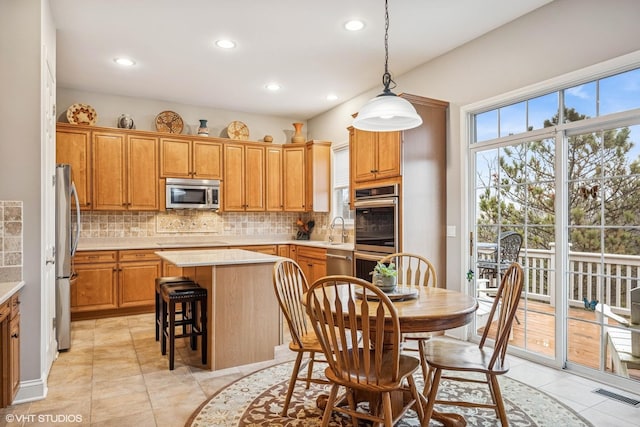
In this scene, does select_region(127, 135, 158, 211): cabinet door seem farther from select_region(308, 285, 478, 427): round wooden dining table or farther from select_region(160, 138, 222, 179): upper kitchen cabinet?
select_region(308, 285, 478, 427): round wooden dining table

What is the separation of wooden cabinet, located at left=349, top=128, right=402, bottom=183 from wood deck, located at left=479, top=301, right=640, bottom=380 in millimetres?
1732

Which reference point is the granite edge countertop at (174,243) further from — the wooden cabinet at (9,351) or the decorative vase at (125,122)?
the wooden cabinet at (9,351)

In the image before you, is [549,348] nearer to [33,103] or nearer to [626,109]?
[626,109]

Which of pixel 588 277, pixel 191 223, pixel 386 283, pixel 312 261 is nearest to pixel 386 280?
pixel 386 283

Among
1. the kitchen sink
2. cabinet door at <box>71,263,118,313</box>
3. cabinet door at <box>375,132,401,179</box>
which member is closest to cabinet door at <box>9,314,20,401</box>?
cabinet door at <box>71,263,118,313</box>

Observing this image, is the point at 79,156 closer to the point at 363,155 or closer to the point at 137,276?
the point at 137,276

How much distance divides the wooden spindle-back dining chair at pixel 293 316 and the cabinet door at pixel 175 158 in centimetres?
348

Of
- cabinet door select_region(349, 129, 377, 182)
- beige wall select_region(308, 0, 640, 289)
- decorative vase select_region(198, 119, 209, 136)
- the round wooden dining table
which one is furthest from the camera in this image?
decorative vase select_region(198, 119, 209, 136)

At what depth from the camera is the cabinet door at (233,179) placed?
6082 mm

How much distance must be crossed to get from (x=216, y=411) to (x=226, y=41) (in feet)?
10.5

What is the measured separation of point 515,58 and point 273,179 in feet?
12.6

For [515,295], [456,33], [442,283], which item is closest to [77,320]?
[442,283]

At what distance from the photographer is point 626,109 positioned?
2.89 meters

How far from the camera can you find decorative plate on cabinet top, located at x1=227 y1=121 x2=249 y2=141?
6273mm
